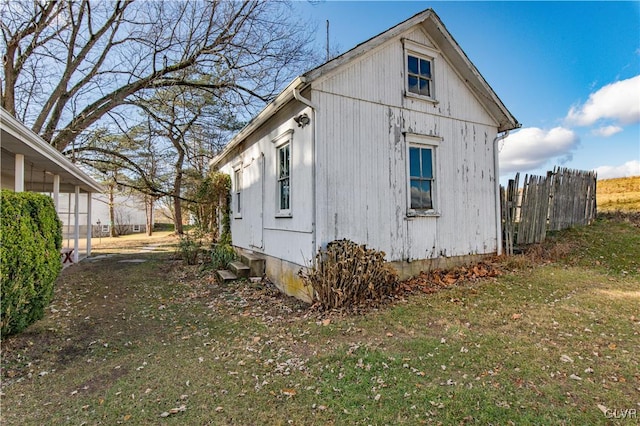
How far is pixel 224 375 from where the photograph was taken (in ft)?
11.6

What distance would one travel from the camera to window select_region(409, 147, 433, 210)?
23.5 feet

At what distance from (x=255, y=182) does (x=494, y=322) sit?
6.70 metres

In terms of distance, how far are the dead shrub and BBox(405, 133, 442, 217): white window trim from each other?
5.49 ft

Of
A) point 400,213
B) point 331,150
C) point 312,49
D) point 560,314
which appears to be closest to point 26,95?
point 312,49

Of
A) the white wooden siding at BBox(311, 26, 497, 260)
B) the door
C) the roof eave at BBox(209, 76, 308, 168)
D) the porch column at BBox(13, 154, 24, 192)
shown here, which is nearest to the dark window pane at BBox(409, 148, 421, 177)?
the white wooden siding at BBox(311, 26, 497, 260)

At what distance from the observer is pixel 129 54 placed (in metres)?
11.9

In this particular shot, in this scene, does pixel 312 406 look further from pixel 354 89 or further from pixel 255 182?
pixel 255 182

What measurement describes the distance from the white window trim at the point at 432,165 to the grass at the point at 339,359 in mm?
1660

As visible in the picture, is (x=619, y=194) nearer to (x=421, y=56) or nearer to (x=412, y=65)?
(x=421, y=56)

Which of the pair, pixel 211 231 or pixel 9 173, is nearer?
pixel 9 173

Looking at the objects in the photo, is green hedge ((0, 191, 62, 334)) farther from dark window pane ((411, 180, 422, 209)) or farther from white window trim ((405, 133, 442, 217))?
dark window pane ((411, 180, 422, 209))

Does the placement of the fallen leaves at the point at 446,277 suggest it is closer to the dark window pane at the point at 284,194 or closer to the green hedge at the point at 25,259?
the dark window pane at the point at 284,194

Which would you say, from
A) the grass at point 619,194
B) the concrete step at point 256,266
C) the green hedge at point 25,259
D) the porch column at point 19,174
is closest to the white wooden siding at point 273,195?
the concrete step at point 256,266

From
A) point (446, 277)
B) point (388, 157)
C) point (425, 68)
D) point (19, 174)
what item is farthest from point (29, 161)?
point (446, 277)
